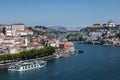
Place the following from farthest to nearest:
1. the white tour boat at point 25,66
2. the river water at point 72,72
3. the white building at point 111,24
Result: the white building at point 111,24 → the white tour boat at point 25,66 → the river water at point 72,72

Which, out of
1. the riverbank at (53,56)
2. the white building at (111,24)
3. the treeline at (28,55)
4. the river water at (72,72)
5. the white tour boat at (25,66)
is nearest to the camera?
the river water at (72,72)

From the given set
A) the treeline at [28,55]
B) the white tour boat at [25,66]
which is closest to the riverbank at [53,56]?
the treeline at [28,55]

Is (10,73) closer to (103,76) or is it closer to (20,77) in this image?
(20,77)

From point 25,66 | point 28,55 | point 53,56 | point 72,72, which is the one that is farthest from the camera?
point 53,56

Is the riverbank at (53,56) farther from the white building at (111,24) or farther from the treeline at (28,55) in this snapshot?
the white building at (111,24)

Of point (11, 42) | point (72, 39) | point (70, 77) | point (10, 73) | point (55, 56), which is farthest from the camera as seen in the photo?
point (72, 39)

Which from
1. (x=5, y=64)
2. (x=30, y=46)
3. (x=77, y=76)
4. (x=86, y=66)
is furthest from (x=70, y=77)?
(x=30, y=46)

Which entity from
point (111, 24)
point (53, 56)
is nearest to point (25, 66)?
point (53, 56)

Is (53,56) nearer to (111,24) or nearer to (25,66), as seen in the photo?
(25,66)

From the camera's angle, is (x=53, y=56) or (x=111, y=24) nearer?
(x=53, y=56)

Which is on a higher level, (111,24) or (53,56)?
(53,56)

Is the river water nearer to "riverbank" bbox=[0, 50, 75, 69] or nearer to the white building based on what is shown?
"riverbank" bbox=[0, 50, 75, 69]
